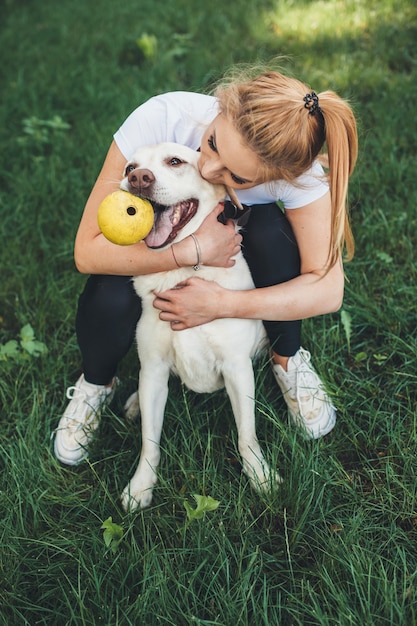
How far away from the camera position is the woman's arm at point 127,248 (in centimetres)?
204

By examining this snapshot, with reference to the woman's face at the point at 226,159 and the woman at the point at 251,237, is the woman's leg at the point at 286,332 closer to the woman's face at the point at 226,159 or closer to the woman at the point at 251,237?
the woman at the point at 251,237

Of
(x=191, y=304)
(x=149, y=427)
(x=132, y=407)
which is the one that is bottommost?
(x=132, y=407)

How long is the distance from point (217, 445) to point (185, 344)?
424mm

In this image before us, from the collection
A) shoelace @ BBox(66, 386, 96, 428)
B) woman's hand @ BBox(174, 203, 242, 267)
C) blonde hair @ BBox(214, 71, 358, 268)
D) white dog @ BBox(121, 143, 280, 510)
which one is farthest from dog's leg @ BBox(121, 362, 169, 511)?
blonde hair @ BBox(214, 71, 358, 268)

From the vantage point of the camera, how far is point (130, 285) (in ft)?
7.22

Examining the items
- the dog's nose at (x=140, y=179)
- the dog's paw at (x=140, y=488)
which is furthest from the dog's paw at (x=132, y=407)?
the dog's nose at (x=140, y=179)

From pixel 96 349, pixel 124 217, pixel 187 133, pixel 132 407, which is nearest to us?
pixel 124 217

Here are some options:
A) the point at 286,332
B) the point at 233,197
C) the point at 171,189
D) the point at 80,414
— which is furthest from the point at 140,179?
the point at 80,414

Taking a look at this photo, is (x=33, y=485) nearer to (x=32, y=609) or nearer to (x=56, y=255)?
(x=32, y=609)

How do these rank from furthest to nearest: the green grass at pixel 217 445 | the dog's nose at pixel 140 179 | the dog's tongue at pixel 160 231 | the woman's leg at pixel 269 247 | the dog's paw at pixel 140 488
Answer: the woman's leg at pixel 269 247
the dog's paw at pixel 140 488
the dog's tongue at pixel 160 231
the dog's nose at pixel 140 179
the green grass at pixel 217 445

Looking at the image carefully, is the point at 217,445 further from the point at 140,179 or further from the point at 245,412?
the point at 140,179

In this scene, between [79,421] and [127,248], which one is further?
[79,421]

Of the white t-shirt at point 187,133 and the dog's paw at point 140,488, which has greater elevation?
the white t-shirt at point 187,133

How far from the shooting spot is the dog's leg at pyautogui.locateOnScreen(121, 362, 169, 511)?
6.95 ft
